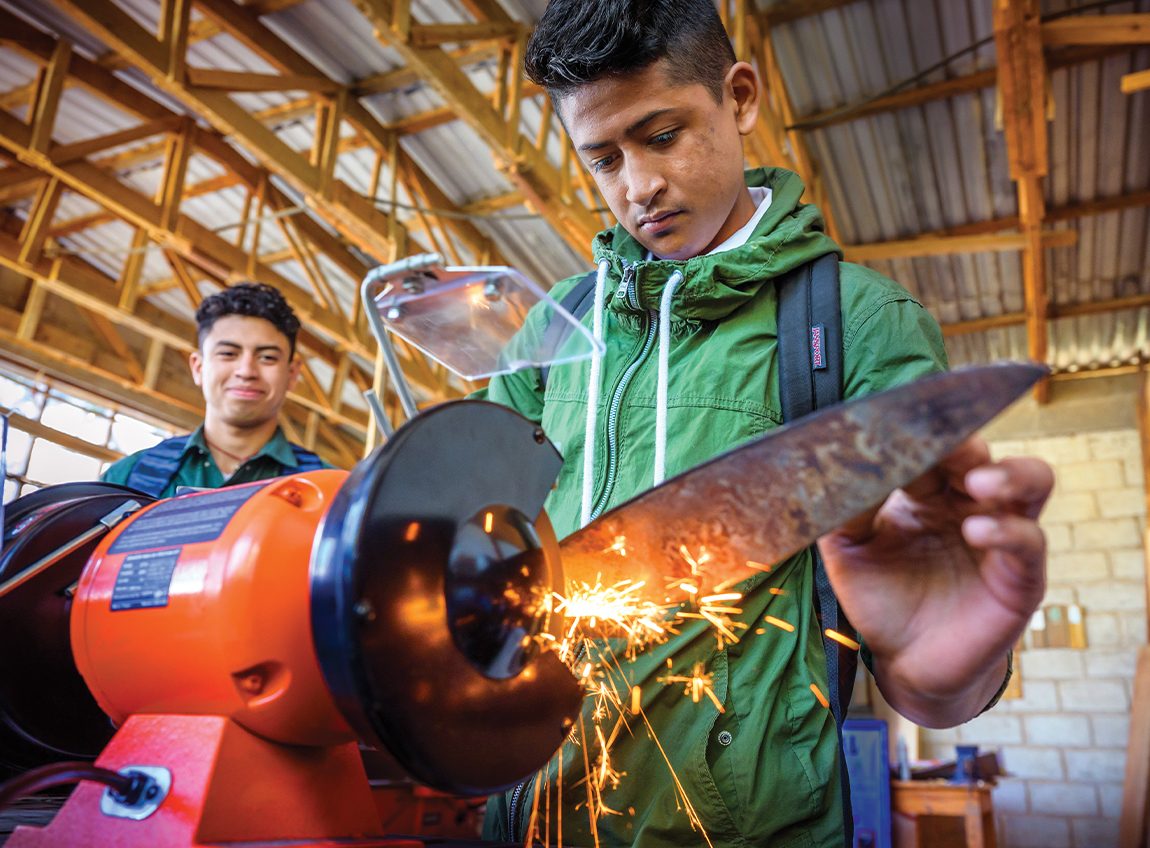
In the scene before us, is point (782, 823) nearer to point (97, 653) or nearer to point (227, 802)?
point (227, 802)

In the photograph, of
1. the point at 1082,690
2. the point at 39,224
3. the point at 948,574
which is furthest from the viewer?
the point at 1082,690

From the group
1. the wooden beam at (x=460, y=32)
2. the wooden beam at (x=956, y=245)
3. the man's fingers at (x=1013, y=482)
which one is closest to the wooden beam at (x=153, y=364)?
the wooden beam at (x=460, y=32)

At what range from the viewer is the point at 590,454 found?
45.7 inches

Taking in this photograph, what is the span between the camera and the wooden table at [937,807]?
4820 mm

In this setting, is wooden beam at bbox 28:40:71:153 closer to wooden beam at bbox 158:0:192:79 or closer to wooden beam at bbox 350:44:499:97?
wooden beam at bbox 158:0:192:79

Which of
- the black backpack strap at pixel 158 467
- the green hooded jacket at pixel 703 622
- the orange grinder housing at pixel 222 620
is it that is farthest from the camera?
the black backpack strap at pixel 158 467

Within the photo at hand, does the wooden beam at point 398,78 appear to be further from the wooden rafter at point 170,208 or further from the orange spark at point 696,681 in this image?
the orange spark at point 696,681

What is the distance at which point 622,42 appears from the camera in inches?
44.6

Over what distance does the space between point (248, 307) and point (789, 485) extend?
2503 mm

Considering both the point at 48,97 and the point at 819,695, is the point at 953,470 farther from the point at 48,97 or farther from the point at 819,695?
the point at 48,97

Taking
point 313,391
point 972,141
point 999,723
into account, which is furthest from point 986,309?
point 313,391

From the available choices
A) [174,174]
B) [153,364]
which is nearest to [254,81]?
[174,174]

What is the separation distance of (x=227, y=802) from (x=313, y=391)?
969 centimetres

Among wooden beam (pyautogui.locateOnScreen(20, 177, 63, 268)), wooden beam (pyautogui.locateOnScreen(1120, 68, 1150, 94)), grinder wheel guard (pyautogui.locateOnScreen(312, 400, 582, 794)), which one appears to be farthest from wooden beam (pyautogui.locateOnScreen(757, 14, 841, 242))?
wooden beam (pyautogui.locateOnScreen(20, 177, 63, 268))
